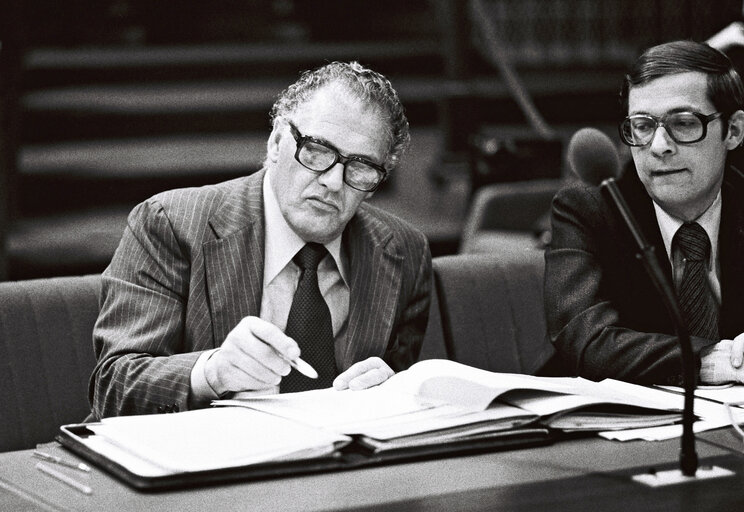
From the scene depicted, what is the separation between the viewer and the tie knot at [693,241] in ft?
7.54

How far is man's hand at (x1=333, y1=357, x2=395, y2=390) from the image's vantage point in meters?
1.89

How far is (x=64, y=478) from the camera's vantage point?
1.49 meters

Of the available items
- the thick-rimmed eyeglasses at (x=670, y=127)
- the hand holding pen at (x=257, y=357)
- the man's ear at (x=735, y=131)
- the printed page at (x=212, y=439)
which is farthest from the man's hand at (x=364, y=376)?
the man's ear at (x=735, y=131)

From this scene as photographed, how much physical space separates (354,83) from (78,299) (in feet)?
2.54

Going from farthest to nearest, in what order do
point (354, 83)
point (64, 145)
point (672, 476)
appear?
point (64, 145) < point (354, 83) < point (672, 476)

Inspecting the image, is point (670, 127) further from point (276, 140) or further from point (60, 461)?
point (60, 461)

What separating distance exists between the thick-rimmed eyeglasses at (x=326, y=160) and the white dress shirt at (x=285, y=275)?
18 cm

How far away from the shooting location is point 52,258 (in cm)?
487

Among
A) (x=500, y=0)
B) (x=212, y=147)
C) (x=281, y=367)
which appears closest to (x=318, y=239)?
(x=281, y=367)

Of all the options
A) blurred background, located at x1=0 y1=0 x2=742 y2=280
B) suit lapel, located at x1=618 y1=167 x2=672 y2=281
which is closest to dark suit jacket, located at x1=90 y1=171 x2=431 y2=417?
suit lapel, located at x1=618 y1=167 x2=672 y2=281

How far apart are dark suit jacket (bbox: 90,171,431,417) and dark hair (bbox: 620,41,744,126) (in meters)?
0.61

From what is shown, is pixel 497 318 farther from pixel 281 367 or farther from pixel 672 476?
pixel 672 476

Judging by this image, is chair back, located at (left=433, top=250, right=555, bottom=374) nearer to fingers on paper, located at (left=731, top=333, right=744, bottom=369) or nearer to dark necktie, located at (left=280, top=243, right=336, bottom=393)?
dark necktie, located at (left=280, top=243, right=336, bottom=393)

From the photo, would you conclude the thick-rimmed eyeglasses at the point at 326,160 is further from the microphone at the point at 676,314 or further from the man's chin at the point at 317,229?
the microphone at the point at 676,314
